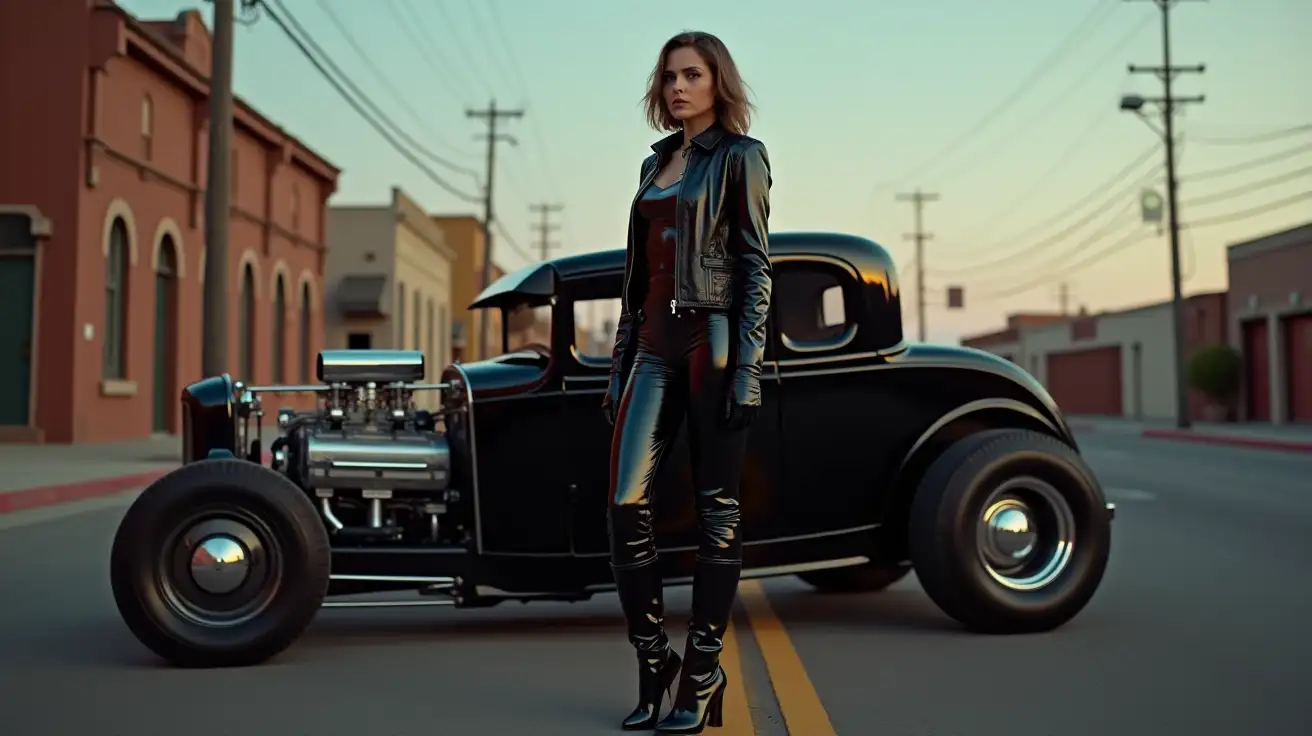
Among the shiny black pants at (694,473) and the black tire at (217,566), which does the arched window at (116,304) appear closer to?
the black tire at (217,566)

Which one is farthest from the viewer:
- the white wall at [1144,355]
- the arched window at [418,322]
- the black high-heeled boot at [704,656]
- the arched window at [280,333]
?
the arched window at [418,322]

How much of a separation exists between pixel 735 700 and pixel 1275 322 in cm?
4082

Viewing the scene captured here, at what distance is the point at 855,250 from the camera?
21.1 feet

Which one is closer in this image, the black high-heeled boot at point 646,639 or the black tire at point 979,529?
the black high-heeled boot at point 646,639

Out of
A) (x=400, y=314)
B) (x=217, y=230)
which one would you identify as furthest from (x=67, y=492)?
(x=400, y=314)

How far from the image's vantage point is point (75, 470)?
16594 millimetres

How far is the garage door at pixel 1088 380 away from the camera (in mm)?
61787

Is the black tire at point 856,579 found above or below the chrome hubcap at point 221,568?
below

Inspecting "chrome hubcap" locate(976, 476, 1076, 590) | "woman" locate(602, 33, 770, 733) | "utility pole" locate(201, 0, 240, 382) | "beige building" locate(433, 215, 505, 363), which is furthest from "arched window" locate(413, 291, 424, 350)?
"woman" locate(602, 33, 770, 733)

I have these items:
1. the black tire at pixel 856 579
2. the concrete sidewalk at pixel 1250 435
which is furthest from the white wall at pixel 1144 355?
the black tire at pixel 856 579

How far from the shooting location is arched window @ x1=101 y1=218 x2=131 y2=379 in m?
25.4

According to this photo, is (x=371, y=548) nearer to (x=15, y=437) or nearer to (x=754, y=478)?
(x=754, y=478)

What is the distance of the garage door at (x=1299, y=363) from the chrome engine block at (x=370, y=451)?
38670 mm

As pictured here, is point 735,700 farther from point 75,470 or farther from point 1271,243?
point 1271,243
